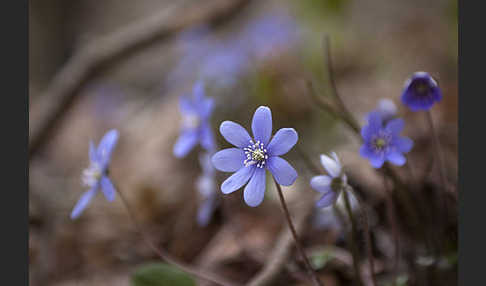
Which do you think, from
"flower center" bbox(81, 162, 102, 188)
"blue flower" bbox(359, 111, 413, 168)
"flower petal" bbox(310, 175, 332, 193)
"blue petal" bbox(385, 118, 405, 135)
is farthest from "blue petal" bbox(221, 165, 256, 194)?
"flower center" bbox(81, 162, 102, 188)

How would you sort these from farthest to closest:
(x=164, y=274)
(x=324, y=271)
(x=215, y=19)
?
(x=215, y=19), (x=324, y=271), (x=164, y=274)

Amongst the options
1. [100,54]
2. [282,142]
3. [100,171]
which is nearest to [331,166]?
[282,142]

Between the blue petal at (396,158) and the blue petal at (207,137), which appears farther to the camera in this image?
the blue petal at (207,137)

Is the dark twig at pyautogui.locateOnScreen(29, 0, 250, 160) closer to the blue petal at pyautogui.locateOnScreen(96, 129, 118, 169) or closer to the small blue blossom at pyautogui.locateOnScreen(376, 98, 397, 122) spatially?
the blue petal at pyautogui.locateOnScreen(96, 129, 118, 169)

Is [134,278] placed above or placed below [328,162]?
below

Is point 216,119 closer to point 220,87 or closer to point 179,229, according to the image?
point 220,87

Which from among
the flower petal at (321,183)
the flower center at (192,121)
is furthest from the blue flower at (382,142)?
the flower center at (192,121)

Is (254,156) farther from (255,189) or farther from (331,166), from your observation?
(331,166)

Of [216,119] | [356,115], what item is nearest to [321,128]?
[356,115]

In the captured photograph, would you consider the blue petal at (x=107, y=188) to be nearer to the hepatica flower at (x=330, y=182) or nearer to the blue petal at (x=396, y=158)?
the hepatica flower at (x=330, y=182)
